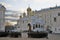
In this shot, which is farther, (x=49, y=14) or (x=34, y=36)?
(x=49, y=14)

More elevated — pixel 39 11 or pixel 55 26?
pixel 39 11

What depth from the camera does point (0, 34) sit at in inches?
1124

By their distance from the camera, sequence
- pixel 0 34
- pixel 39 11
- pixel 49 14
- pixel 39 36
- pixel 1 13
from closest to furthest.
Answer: pixel 39 36 → pixel 0 34 → pixel 1 13 → pixel 49 14 → pixel 39 11

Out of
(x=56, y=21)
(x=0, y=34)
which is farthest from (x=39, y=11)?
(x=0, y=34)

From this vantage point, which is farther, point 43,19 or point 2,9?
point 43,19

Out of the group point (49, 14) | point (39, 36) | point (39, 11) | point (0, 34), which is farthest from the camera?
point (39, 11)

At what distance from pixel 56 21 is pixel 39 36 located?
25527mm

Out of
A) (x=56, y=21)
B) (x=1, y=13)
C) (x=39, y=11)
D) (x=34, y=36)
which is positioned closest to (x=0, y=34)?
(x=34, y=36)

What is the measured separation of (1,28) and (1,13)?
4394 mm

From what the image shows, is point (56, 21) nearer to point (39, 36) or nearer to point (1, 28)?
point (1, 28)

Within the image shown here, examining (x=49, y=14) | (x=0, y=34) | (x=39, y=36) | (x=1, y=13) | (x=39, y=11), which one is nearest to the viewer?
(x=39, y=36)

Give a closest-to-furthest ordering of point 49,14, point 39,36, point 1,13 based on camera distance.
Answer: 1. point 39,36
2. point 1,13
3. point 49,14

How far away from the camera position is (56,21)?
165 feet

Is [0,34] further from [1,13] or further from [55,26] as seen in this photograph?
[55,26]
